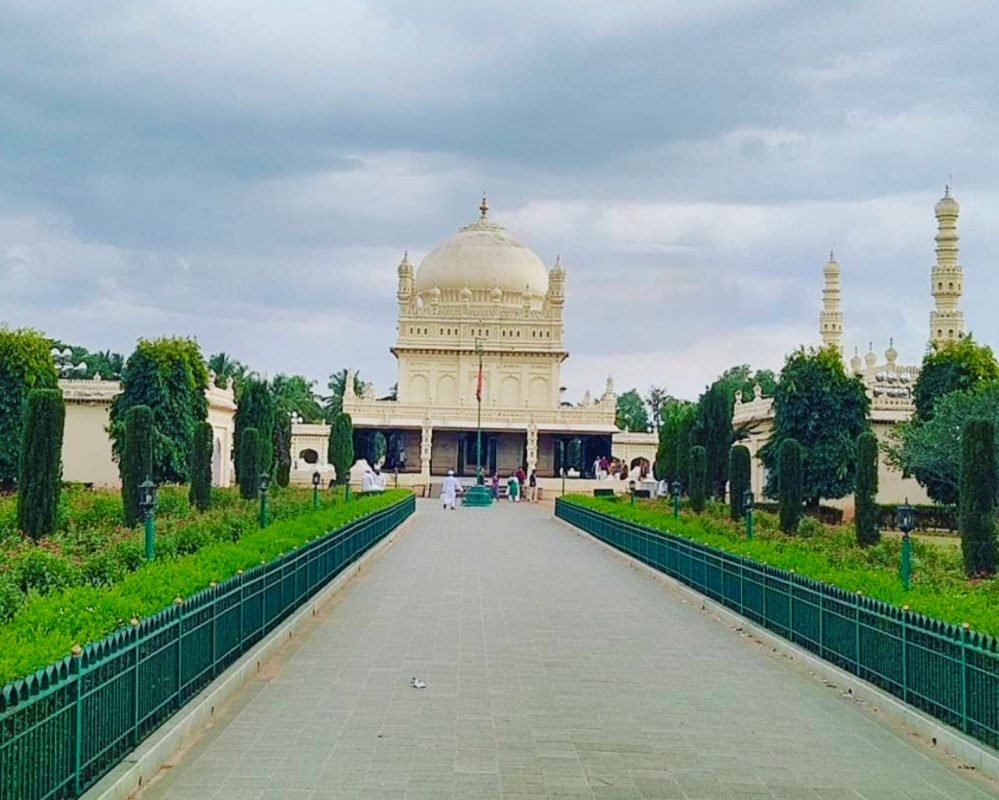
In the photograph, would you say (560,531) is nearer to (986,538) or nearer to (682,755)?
(986,538)

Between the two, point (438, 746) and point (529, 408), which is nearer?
point (438, 746)

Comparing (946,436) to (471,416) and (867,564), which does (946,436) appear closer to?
(867,564)

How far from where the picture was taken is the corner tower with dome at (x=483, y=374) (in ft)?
197

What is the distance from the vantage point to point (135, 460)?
20969 millimetres

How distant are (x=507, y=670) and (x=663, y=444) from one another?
32.8 metres

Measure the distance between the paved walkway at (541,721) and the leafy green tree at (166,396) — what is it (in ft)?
79.0

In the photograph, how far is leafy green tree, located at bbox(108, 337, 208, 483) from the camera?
120 ft

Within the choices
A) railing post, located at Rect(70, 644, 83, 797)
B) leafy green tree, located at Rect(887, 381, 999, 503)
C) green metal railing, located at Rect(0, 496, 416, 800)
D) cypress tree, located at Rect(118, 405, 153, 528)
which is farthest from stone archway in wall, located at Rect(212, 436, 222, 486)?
railing post, located at Rect(70, 644, 83, 797)

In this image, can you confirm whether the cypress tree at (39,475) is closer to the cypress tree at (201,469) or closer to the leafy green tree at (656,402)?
the cypress tree at (201,469)

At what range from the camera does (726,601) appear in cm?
1424

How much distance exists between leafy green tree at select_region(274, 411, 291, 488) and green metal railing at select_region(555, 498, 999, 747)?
25948 mm

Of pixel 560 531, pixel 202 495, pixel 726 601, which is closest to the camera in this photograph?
pixel 726 601

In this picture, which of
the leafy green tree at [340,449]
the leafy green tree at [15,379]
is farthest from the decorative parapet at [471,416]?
the leafy green tree at [15,379]

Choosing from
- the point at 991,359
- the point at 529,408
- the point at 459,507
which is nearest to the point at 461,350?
the point at 529,408
